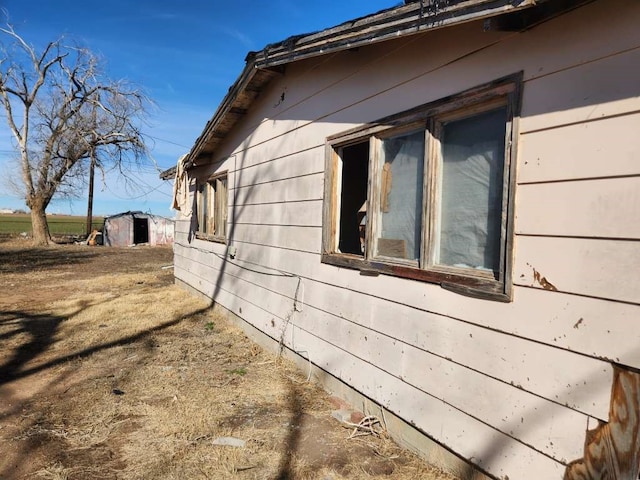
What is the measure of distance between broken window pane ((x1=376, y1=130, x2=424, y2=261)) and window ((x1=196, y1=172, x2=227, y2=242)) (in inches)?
177

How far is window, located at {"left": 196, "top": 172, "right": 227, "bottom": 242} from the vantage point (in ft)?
25.3

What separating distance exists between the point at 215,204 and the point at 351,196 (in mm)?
4583

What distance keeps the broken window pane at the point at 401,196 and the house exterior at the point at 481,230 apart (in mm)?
15

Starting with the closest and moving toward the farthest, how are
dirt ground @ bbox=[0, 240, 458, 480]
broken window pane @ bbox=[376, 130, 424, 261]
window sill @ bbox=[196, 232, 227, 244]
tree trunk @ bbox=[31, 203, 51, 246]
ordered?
dirt ground @ bbox=[0, 240, 458, 480], broken window pane @ bbox=[376, 130, 424, 261], window sill @ bbox=[196, 232, 227, 244], tree trunk @ bbox=[31, 203, 51, 246]

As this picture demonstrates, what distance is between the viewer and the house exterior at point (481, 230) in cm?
192

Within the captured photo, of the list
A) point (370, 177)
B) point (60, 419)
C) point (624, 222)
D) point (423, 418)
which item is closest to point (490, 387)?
point (423, 418)

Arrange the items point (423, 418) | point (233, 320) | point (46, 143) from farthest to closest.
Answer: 1. point (46, 143)
2. point (233, 320)
3. point (423, 418)

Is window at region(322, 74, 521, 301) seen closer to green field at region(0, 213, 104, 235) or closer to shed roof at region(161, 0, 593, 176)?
shed roof at region(161, 0, 593, 176)

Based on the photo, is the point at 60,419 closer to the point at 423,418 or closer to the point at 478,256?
the point at 423,418

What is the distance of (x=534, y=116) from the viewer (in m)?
2.25

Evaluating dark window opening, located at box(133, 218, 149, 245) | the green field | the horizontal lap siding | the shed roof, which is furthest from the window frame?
the green field

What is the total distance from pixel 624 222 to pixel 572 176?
1.05 feet

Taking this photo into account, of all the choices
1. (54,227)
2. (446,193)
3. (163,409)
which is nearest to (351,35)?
(446,193)

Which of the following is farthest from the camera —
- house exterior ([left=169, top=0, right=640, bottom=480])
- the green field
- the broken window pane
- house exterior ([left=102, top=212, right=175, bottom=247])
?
the green field
